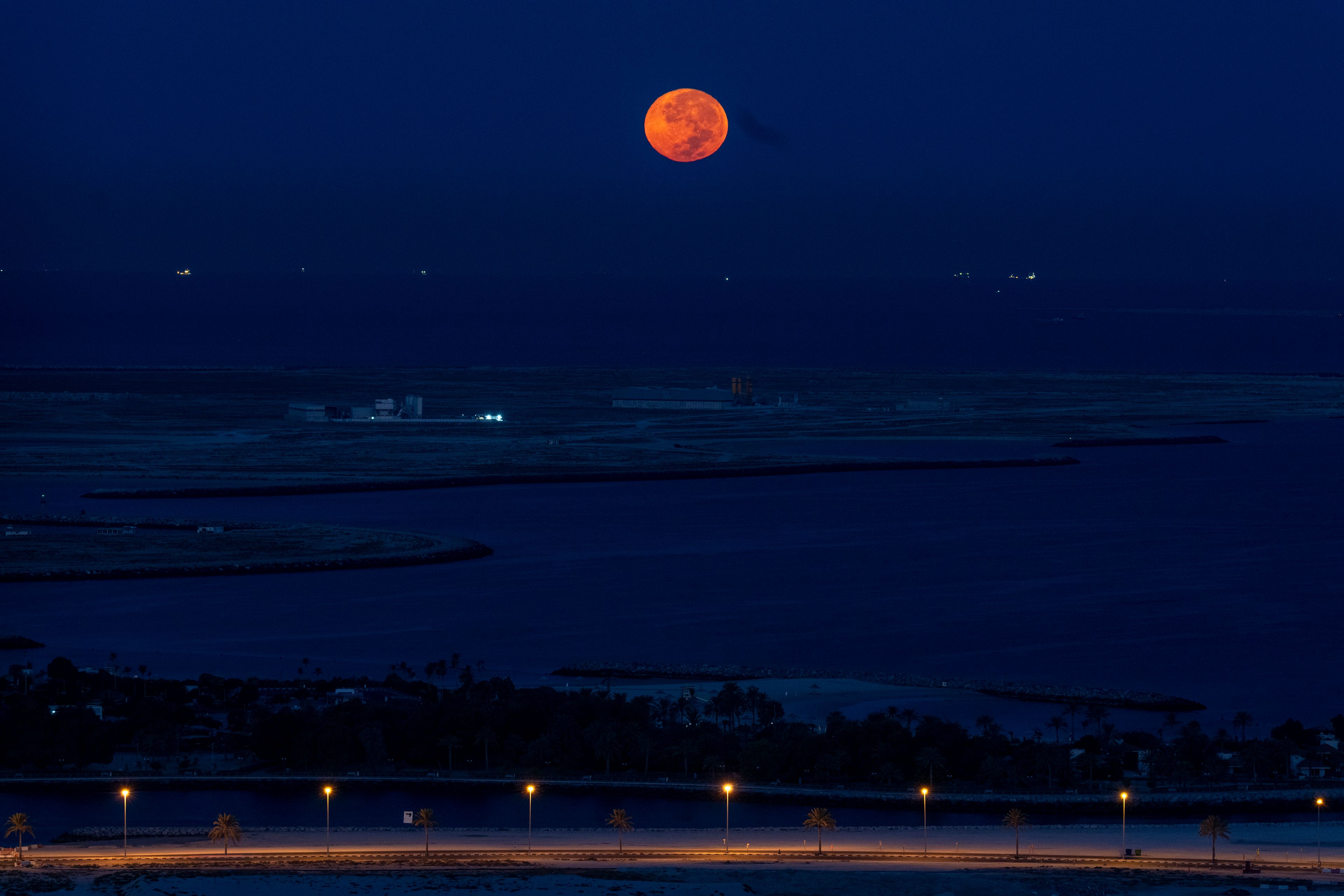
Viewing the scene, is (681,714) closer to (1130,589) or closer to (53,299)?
(1130,589)

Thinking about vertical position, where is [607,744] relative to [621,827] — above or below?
above

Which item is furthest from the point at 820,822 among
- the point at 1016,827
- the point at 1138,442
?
the point at 1138,442

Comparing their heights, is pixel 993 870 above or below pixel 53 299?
below

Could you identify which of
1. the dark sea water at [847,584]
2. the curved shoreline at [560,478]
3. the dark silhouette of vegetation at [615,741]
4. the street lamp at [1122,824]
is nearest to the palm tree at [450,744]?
the dark silhouette of vegetation at [615,741]

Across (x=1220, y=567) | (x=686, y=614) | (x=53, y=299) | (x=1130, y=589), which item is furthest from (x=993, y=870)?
(x=53, y=299)

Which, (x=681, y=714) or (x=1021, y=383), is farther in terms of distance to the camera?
(x=1021, y=383)

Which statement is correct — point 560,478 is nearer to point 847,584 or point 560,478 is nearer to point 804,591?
point 847,584

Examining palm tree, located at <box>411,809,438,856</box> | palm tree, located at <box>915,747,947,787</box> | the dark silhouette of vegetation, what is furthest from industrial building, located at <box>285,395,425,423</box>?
palm tree, located at <box>915,747,947,787</box>

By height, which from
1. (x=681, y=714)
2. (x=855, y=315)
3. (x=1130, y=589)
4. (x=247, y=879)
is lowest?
(x=247, y=879)
